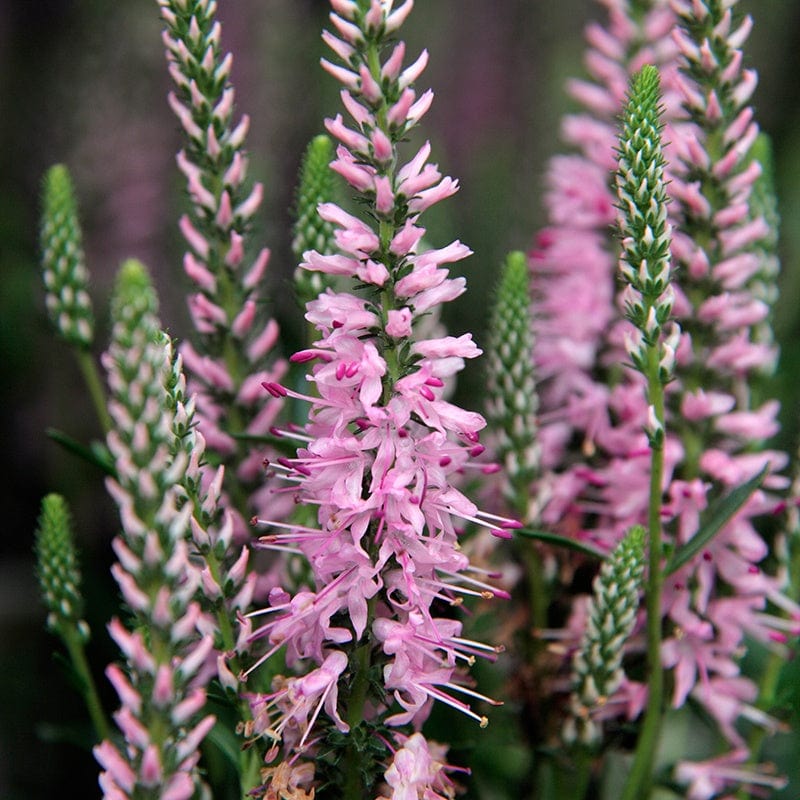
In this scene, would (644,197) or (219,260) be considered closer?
(644,197)

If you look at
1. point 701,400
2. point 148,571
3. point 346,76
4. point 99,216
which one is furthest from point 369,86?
point 99,216

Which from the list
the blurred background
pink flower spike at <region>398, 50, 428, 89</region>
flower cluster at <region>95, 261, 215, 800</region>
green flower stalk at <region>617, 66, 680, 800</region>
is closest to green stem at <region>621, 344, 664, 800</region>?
green flower stalk at <region>617, 66, 680, 800</region>

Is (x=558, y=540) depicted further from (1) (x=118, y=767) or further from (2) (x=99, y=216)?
(2) (x=99, y=216)

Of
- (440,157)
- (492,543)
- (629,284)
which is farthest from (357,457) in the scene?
(440,157)

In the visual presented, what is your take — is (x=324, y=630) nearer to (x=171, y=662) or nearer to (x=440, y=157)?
(x=171, y=662)

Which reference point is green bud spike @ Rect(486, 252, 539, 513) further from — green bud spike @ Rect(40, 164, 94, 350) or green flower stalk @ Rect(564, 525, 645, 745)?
green bud spike @ Rect(40, 164, 94, 350)
